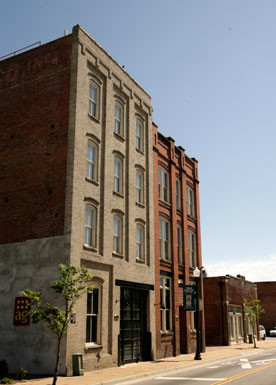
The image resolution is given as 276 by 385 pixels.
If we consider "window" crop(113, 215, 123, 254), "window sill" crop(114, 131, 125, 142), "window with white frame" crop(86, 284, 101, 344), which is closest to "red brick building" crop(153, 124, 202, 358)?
"window sill" crop(114, 131, 125, 142)

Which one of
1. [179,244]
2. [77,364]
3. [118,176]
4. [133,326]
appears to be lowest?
[77,364]

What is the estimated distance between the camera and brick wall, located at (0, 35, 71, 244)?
2073cm

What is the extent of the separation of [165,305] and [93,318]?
28.0 ft

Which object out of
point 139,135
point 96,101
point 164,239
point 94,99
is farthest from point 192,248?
point 94,99

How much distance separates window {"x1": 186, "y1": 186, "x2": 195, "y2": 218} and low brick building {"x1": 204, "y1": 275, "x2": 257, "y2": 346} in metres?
9.56

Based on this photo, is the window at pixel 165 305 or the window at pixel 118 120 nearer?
the window at pixel 118 120

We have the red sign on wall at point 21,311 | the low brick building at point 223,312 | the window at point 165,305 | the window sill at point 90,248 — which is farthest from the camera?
the low brick building at point 223,312

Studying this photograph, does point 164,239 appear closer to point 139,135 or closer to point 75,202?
point 139,135

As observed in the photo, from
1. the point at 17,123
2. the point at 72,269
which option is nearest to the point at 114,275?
the point at 72,269

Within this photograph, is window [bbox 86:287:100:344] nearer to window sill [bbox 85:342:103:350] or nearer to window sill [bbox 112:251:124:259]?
window sill [bbox 85:342:103:350]

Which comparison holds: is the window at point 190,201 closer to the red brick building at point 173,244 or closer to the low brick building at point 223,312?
the red brick building at point 173,244

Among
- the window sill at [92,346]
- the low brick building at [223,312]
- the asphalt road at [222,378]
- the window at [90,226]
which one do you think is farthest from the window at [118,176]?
the low brick building at [223,312]

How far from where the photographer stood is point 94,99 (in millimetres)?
23891

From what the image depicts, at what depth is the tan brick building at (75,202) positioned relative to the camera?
64.1 feet
